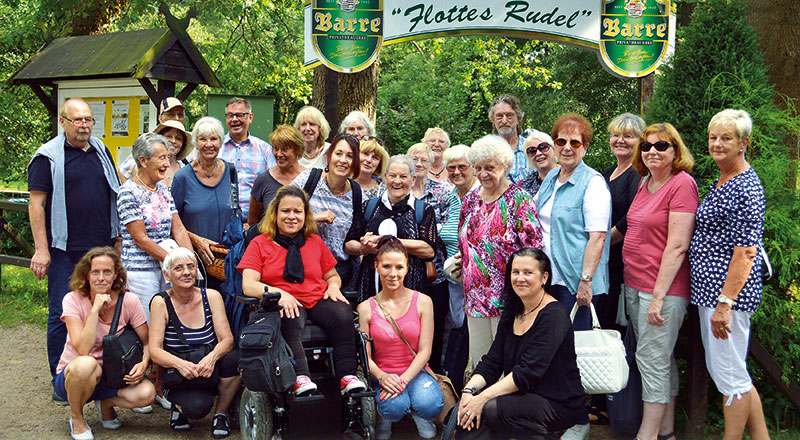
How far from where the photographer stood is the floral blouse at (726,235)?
12.3 ft

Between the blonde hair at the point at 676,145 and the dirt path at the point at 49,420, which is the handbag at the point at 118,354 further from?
the blonde hair at the point at 676,145

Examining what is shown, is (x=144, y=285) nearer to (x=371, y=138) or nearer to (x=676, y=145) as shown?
(x=371, y=138)

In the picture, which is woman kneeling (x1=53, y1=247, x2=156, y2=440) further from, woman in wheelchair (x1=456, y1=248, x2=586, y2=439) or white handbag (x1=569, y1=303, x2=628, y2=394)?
white handbag (x1=569, y1=303, x2=628, y2=394)

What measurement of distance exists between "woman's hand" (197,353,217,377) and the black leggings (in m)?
0.07

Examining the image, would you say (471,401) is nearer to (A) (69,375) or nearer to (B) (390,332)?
(B) (390,332)

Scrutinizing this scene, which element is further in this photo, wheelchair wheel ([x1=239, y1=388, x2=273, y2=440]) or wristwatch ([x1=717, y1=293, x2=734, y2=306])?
wheelchair wheel ([x1=239, y1=388, x2=273, y2=440])

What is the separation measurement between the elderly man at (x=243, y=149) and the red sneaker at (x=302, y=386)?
2.07m

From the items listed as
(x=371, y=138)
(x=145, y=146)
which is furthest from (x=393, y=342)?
(x=145, y=146)

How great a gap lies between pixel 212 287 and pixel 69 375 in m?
1.17

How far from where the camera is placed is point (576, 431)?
13.8 ft

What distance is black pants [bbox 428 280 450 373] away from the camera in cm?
495

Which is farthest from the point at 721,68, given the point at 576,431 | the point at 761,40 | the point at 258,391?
the point at 258,391

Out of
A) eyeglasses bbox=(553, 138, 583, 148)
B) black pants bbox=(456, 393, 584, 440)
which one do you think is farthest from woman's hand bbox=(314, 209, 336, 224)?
black pants bbox=(456, 393, 584, 440)

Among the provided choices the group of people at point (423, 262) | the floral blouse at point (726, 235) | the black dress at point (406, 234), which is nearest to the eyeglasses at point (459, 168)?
the group of people at point (423, 262)
